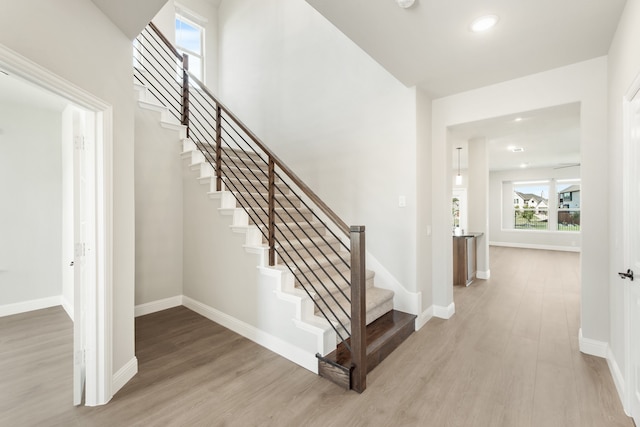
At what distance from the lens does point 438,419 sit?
5.94 ft

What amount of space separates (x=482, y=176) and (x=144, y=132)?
18.9 feet

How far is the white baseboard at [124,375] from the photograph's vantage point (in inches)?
80.6

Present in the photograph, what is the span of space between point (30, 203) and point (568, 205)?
13037mm

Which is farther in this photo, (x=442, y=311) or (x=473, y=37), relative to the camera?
(x=442, y=311)

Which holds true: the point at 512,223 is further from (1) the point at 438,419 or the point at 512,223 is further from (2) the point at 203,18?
(2) the point at 203,18

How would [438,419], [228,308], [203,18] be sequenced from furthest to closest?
[203,18] → [228,308] → [438,419]

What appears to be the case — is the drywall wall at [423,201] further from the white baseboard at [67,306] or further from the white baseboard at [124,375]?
the white baseboard at [67,306]

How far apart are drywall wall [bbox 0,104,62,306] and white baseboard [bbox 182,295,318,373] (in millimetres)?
2015

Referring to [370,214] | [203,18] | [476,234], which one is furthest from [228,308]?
[203,18]

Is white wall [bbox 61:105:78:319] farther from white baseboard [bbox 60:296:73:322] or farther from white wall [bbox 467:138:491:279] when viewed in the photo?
white wall [bbox 467:138:491:279]

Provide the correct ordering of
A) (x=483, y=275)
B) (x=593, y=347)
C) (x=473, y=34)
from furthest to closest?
(x=483, y=275) < (x=593, y=347) < (x=473, y=34)

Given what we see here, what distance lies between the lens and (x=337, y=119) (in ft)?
12.4

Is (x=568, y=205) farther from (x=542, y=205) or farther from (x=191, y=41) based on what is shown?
(x=191, y=41)

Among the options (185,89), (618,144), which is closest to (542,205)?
(618,144)
